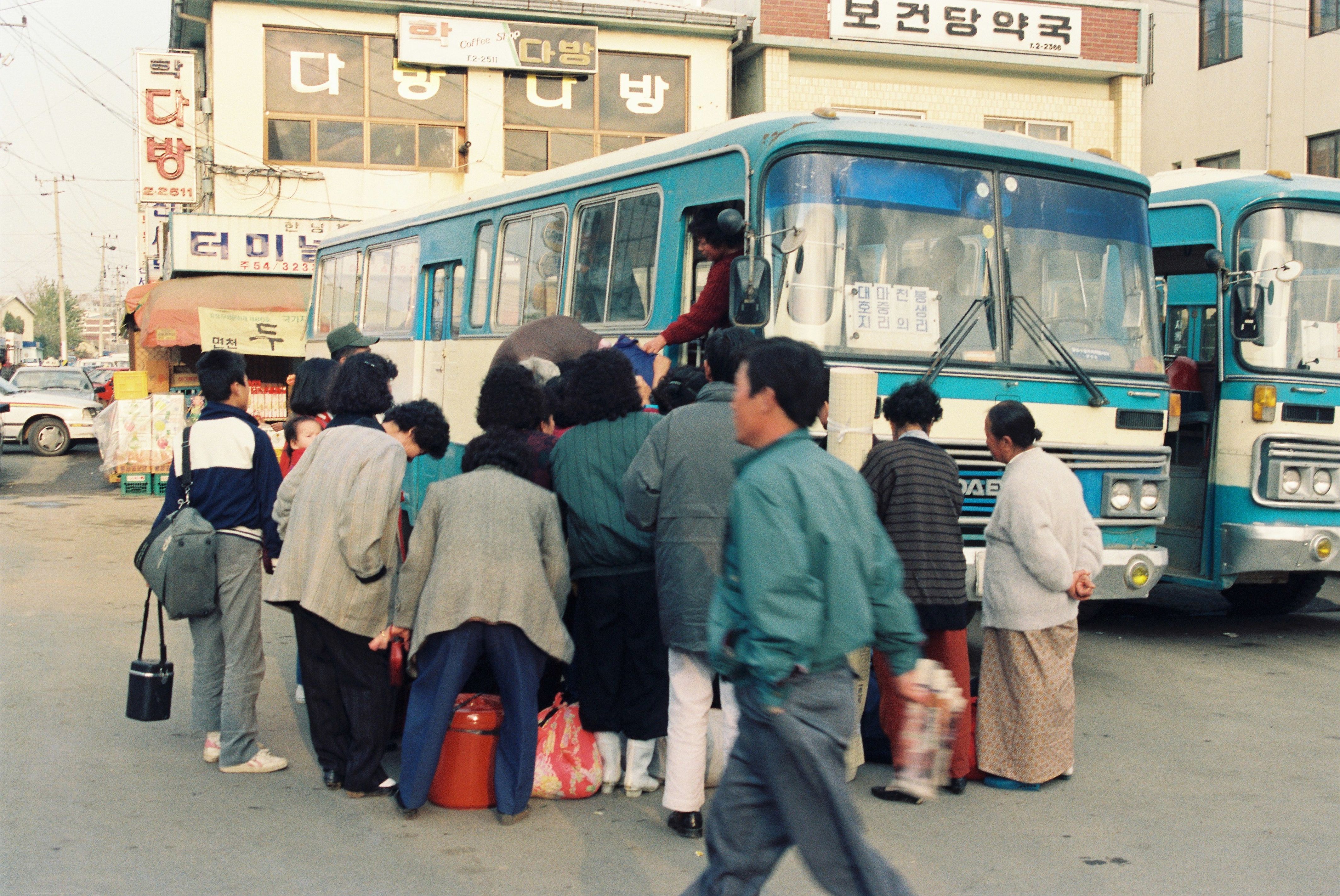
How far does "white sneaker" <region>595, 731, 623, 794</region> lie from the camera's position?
5340 mm

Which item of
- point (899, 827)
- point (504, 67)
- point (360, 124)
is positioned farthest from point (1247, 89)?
point (899, 827)

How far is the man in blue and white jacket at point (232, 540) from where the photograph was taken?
551cm

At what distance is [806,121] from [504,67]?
15647mm

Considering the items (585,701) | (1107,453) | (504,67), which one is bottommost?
(585,701)

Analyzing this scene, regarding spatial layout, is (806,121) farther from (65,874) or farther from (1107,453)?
(65,874)

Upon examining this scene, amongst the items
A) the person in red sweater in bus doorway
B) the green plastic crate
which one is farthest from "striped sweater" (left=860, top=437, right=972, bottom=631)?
the green plastic crate

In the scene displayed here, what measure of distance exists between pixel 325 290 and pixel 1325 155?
716 inches

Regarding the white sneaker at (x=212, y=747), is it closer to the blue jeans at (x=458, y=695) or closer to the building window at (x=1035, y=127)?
the blue jeans at (x=458, y=695)

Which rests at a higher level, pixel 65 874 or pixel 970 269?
pixel 970 269

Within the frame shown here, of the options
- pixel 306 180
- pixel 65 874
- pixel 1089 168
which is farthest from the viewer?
pixel 306 180

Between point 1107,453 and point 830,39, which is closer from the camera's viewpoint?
point 1107,453

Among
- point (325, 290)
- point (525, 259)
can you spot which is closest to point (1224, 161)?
point (325, 290)

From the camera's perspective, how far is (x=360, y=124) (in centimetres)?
2111

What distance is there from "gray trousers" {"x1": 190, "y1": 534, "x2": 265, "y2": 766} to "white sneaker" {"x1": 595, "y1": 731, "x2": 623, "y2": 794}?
62.1 inches
